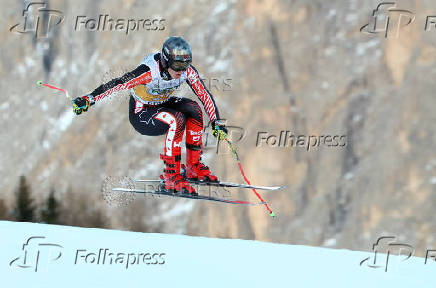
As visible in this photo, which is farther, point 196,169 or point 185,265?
point 185,265

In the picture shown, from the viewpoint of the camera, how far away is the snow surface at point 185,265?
6.91 m

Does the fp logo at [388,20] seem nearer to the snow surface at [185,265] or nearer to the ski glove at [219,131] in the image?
the snow surface at [185,265]

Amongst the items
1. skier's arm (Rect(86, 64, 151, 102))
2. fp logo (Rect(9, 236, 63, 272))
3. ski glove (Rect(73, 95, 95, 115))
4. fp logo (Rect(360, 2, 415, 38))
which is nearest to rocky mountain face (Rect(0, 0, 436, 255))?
fp logo (Rect(360, 2, 415, 38))

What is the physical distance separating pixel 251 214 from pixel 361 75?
436 centimetres

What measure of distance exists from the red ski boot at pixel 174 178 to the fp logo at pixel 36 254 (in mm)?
2506

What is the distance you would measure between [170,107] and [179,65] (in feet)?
2.51

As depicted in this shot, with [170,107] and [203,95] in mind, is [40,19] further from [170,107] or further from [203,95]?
[203,95]

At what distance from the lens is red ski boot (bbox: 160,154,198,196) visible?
6.02m

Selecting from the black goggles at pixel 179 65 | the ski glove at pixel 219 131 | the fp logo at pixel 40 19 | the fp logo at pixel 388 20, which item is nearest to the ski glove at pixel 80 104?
the black goggles at pixel 179 65

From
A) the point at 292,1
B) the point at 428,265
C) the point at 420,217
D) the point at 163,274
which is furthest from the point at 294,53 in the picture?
the point at 163,274

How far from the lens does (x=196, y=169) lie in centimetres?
641

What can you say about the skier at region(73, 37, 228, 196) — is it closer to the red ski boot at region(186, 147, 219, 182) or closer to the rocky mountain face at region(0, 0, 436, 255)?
the red ski boot at region(186, 147, 219, 182)

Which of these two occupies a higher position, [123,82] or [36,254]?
[123,82]

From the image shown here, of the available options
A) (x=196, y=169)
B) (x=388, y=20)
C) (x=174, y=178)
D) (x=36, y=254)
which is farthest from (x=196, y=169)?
(x=388, y=20)
